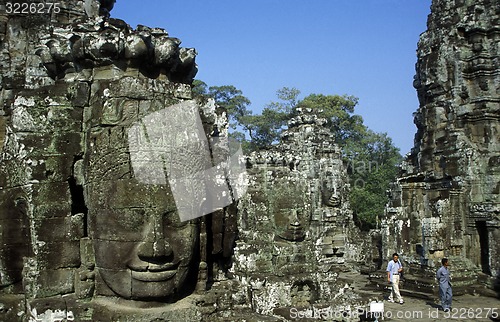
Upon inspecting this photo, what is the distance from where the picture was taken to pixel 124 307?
3.65 m

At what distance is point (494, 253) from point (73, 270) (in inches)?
475

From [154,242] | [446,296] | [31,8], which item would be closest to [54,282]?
[154,242]

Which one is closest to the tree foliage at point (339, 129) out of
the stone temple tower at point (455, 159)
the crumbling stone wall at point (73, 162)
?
the stone temple tower at point (455, 159)

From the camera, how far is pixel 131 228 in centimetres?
358

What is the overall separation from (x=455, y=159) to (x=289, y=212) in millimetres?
6855

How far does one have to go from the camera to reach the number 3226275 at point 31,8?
20.4 ft

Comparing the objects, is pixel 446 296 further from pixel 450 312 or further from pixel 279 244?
pixel 279 244

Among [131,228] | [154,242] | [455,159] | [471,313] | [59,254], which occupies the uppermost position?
[455,159]

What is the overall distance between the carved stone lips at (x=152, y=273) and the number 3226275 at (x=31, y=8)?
4.14 meters

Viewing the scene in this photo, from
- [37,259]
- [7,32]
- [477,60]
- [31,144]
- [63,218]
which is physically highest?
[477,60]

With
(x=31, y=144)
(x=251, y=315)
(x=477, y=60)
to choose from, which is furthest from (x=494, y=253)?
(x=31, y=144)

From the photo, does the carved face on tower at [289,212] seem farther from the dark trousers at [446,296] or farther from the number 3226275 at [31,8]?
the number 3226275 at [31,8]

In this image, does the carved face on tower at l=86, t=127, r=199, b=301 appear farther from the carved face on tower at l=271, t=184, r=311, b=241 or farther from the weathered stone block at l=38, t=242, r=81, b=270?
the carved face on tower at l=271, t=184, r=311, b=241

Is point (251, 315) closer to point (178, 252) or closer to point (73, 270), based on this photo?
point (178, 252)
